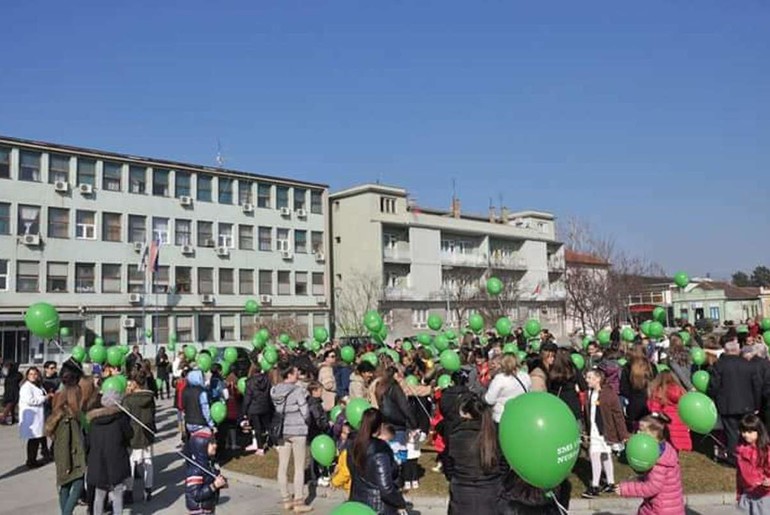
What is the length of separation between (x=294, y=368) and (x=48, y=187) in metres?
35.9

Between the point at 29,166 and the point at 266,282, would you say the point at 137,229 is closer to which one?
the point at 29,166

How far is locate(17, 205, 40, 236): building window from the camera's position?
125 feet

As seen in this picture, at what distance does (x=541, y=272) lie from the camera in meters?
70.9

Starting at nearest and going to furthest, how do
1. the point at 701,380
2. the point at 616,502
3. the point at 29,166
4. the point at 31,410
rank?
the point at 616,502 < the point at 701,380 < the point at 31,410 < the point at 29,166

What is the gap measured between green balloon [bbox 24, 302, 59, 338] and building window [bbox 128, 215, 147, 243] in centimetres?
3303

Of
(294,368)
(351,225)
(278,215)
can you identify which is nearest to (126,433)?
(294,368)

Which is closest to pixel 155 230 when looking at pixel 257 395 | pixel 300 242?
pixel 300 242

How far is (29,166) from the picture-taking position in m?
38.7

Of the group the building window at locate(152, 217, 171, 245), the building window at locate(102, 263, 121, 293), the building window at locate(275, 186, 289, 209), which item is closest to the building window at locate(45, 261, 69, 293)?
the building window at locate(102, 263, 121, 293)

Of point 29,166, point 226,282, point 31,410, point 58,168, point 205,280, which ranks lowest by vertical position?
point 31,410

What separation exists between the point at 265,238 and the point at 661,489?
47.6 meters

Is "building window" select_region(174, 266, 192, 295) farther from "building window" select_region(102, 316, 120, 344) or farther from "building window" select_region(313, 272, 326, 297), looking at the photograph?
"building window" select_region(313, 272, 326, 297)

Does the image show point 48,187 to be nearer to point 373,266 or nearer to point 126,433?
point 373,266

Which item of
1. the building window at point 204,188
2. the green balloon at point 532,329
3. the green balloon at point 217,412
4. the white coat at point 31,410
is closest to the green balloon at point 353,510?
the green balloon at point 217,412
